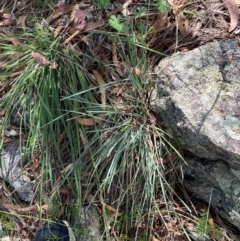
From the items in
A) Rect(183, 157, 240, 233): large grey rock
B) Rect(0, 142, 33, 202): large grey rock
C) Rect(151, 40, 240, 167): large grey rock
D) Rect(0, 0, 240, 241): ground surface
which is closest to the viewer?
Rect(151, 40, 240, 167): large grey rock

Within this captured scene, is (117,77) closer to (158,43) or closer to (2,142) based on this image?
(158,43)

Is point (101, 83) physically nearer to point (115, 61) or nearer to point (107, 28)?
point (115, 61)

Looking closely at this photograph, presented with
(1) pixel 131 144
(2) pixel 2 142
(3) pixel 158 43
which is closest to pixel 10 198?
(2) pixel 2 142

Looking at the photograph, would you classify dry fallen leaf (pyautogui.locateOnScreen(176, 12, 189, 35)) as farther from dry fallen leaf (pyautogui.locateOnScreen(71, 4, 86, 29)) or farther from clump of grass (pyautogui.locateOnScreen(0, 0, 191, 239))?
dry fallen leaf (pyautogui.locateOnScreen(71, 4, 86, 29))

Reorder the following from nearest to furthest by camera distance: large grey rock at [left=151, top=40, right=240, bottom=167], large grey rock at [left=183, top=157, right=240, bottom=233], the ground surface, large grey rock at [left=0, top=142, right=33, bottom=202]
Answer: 1. large grey rock at [left=151, top=40, right=240, bottom=167]
2. large grey rock at [left=183, top=157, right=240, bottom=233]
3. the ground surface
4. large grey rock at [left=0, top=142, right=33, bottom=202]

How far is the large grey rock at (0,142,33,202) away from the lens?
2295mm

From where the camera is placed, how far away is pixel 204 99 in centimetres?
191

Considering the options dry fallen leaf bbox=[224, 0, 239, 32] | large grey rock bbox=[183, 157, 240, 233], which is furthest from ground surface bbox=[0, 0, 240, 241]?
large grey rock bbox=[183, 157, 240, 233]

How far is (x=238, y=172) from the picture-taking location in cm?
194

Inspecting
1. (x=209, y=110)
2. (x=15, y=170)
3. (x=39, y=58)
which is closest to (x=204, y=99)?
(x=209, y=110)

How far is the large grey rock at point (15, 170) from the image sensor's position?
90.4 inches

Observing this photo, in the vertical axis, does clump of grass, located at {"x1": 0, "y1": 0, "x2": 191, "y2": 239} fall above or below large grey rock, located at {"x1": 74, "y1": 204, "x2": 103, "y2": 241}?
above

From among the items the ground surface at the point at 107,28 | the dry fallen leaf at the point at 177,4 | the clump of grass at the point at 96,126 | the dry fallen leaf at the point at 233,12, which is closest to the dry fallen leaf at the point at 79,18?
the ground surface at the point at 107,28

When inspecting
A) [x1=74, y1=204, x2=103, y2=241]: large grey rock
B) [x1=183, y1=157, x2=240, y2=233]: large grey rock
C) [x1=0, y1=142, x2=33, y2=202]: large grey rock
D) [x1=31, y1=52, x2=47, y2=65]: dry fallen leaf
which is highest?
[x1=31, y1=52, x2=47, y2=65]: dry fallen leaf
